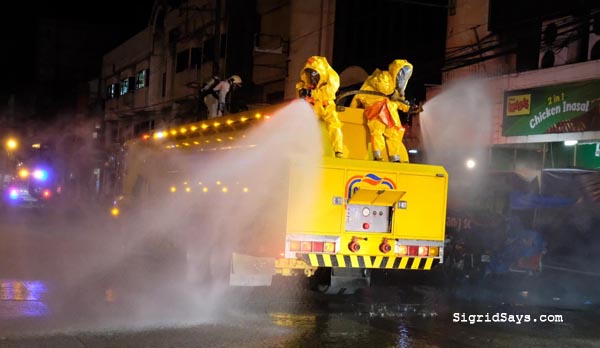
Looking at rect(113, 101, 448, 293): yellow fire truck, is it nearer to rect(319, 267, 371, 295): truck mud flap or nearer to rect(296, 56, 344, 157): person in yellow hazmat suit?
rect(319, 267, 371, 295): truck mud flap

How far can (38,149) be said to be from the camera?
28000mm

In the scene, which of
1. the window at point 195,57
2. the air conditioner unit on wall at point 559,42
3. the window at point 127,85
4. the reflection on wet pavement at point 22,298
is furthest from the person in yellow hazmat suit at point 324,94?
the window at point 127,85

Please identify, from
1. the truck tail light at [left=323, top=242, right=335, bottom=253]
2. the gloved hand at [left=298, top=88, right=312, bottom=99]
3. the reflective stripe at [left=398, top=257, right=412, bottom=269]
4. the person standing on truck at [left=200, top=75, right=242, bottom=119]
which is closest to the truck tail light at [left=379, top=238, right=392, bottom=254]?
the reflective stripe at [left=398, top=257, right=412, bottom=269]

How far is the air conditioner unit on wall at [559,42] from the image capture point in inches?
557

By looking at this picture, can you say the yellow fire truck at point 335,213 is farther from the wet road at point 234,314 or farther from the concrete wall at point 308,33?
the concrete wall at point 308,33

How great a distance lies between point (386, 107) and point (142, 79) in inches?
1295

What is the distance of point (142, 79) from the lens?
1561 inches

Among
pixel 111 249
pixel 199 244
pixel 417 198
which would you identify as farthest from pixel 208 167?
pixel 111 249

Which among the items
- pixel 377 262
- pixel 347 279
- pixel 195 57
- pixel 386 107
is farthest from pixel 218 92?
pixel 195 57

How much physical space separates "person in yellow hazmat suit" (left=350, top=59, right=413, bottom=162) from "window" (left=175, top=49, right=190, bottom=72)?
82.3ft

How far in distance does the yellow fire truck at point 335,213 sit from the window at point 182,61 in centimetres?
2462

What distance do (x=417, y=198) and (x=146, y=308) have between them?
3726 millimetres

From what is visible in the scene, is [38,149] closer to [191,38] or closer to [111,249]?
[191,38]

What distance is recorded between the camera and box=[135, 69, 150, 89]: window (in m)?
38.8
